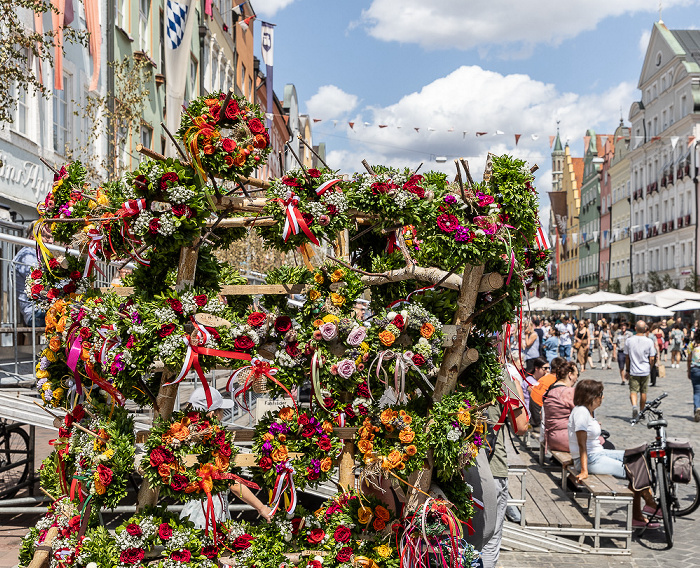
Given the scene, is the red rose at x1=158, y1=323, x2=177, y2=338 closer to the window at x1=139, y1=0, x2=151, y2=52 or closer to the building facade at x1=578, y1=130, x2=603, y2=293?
the window at x1=139, y1=0, x2=151, y2=52

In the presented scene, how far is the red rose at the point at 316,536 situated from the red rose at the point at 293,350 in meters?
0.87

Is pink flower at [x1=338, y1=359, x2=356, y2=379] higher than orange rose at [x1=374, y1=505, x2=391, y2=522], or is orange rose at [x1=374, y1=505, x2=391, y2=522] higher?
pink flower at [x1=338, y1=359, x2=356, y2=379]

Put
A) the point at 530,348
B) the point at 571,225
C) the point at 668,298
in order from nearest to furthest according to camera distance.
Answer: the point at 530,348 → the point at 668,298 → the point at 571,225

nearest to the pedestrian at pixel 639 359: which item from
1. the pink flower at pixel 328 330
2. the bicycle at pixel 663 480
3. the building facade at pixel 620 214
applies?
the bicycle at pixel 663 480

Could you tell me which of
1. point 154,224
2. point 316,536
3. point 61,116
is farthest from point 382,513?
point 61,116

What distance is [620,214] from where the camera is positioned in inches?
2456

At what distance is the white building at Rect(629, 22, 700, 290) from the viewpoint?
46.3 metres

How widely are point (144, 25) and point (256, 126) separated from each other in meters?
17.4

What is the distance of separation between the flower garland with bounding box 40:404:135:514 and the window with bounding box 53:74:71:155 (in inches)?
441

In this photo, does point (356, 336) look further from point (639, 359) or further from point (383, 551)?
point (639, 359)

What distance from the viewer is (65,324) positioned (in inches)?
156

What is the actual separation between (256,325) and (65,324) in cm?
101

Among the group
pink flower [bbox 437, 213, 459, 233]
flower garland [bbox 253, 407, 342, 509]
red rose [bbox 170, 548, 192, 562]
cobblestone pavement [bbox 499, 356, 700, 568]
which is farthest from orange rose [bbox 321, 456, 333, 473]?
cobblestone pavement [bbox 499, 356, 700, 568]

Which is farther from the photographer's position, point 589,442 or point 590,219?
point 590,219
